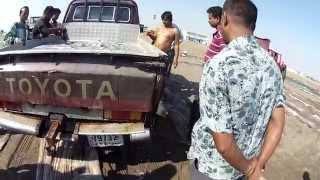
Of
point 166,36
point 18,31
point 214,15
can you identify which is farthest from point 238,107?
point 18,31

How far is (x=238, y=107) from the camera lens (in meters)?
2.73

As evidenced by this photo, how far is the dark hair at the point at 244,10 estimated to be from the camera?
274 cm

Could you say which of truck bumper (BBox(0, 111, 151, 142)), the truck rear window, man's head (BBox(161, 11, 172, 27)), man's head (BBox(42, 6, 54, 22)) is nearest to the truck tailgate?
truck bumper (BBox(0, 111, 151, 142))

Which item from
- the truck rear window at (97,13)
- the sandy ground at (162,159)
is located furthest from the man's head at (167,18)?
the sandy ground at (162,159)

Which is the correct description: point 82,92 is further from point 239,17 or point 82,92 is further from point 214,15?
point 239,17

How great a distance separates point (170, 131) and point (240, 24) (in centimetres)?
624

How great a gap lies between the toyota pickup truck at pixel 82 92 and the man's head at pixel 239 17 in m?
3.16

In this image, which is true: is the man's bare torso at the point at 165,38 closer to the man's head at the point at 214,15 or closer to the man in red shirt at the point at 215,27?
the man in red shirt at the point at 215,27

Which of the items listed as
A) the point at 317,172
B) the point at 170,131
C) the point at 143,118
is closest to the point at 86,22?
the point at 170,131

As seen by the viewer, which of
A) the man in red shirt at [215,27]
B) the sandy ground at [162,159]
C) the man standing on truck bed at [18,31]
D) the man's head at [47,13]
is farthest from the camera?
the man's head at [47,13]

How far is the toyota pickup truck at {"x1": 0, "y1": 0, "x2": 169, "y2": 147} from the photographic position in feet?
19.5

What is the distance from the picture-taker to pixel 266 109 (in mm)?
2893

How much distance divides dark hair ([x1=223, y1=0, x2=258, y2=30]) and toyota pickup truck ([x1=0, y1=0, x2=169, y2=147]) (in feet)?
10.5

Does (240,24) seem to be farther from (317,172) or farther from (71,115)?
(317,172)
